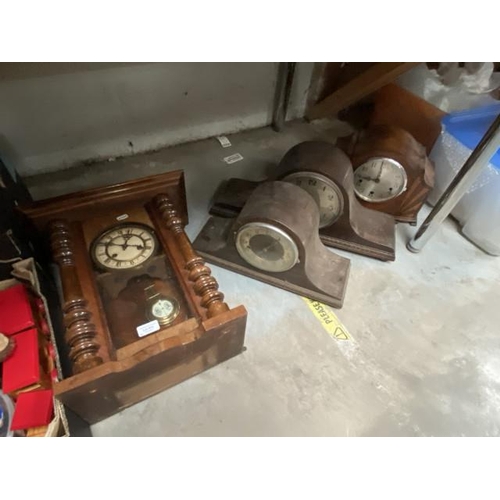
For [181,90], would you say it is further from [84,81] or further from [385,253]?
[385,253]

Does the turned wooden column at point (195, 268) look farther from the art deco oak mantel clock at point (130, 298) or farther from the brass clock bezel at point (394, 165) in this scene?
the brass clock bezel at point (394, 165)

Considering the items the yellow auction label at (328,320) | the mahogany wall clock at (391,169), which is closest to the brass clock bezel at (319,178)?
the mahogany wall clock at (391,169)

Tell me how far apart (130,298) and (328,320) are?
1.78 feet

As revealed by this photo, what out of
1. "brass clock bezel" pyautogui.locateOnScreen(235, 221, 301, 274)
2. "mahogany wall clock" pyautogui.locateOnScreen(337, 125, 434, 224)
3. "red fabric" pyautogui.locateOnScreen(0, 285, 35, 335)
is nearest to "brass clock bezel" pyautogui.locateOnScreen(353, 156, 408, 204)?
"mahogany wall clock" pyautogui.locateOnScreen(337, 125, 434, 224)

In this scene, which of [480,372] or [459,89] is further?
[459,89]

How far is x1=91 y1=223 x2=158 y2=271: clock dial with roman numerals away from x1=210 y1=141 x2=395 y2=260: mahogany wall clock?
1.08 feet

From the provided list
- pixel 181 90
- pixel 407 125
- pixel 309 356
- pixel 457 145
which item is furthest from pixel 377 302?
pixel 181 90

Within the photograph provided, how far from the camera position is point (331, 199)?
1071 millimetres

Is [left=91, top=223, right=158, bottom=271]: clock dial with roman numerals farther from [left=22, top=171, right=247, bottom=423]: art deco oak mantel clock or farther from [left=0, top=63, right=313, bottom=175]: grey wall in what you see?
[left=0, top=63, right=313, bottom=175]: grey wall

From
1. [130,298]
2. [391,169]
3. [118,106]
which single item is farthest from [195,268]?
[118,106]

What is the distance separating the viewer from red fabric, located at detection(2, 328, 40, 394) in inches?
30.1

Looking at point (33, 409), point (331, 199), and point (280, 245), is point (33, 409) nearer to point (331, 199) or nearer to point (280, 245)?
point (280, 245)

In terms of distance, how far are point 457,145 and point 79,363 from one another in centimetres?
129
